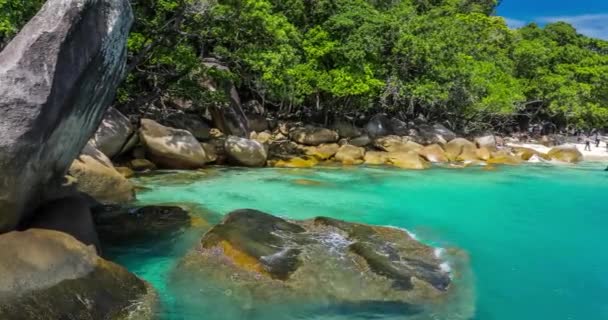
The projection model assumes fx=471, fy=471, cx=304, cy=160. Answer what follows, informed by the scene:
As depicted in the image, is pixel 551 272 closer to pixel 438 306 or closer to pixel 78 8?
pixel 438 306

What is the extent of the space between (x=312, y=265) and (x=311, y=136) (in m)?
16.2

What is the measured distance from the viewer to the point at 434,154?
23500mm

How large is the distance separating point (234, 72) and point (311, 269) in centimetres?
1290

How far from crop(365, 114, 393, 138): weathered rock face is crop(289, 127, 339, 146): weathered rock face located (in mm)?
3616

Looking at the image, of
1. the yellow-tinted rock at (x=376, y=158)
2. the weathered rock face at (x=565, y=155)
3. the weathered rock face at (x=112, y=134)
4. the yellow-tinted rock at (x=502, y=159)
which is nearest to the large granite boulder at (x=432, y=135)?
the yellow-tinted rock at (x=502, y=159)

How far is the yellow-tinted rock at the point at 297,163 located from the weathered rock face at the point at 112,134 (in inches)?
246

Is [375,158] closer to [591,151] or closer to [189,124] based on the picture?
[189,124]

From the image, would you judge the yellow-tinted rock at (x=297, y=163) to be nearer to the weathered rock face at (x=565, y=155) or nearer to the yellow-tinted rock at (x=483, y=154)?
the yellow-tinted rock at (x=483, y=154)

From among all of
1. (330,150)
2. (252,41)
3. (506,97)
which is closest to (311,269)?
(252,41)

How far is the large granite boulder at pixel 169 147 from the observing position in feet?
47.8

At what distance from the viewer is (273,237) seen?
24.3 ft

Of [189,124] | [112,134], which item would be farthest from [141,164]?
[189,124]

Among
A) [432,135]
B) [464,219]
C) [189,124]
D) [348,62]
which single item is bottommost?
[464,219]

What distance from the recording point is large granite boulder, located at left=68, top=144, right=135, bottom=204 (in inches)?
356
